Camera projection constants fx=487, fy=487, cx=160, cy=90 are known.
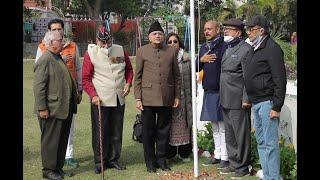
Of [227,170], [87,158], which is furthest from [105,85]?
[227,170]

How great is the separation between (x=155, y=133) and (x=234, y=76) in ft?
4.22

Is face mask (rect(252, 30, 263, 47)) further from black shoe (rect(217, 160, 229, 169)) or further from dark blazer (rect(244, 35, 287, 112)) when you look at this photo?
black shoe (rect(217, 160, 229, 169))

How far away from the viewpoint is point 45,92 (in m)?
5.65

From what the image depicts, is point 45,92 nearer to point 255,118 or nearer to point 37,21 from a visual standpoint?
point 255,118

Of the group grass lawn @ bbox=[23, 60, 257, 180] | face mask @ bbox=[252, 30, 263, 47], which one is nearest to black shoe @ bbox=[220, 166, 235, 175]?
grass lawn @ bbox=[23, 60, 257, 180]

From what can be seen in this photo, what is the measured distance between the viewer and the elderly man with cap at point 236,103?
5.81 m

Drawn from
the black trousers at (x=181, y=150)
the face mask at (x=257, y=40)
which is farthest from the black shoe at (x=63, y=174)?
the face mask at (x=257, y=40)

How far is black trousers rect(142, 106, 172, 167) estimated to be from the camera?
6184mm

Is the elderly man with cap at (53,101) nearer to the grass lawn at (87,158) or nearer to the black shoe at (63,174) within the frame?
the black shoe at (63,174)

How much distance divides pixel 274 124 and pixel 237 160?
3.75ft

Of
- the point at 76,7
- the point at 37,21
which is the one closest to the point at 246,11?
the point at 37,21

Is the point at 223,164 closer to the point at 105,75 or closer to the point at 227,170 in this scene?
the point at 227,170

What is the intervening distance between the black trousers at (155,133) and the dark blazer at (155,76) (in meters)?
0.14

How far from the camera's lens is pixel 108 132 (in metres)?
6.21
